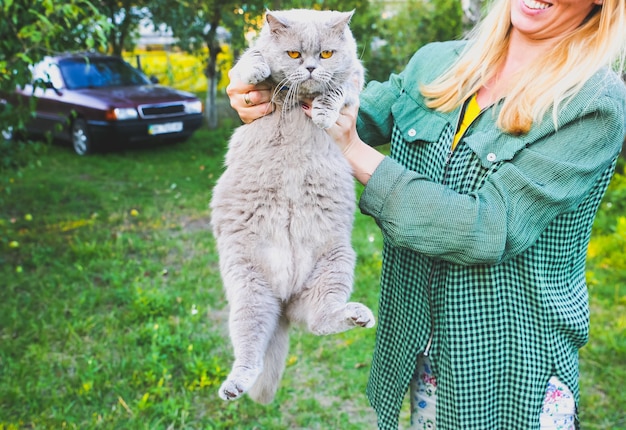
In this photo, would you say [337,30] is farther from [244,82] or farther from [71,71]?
[71,71]

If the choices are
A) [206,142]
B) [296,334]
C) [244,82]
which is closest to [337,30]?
[244,82]

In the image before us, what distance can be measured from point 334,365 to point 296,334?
0.33 meters

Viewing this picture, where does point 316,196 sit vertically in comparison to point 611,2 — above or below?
below

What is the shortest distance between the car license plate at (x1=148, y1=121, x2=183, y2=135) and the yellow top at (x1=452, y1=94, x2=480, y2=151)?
6.76 m

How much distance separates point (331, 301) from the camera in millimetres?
1621

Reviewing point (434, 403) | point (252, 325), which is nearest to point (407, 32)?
point (434, 403)

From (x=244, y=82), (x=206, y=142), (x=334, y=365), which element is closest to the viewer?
(x=244, y=82)

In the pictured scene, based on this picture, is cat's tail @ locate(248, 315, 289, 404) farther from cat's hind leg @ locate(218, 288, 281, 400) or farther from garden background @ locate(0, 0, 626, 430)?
garden background @ locate(0, 0, 626, 430)

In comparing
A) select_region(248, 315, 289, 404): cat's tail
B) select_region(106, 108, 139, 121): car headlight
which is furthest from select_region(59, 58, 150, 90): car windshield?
select_region(248, 315, 289, 404): cat's tail

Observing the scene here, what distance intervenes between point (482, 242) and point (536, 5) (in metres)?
0.67

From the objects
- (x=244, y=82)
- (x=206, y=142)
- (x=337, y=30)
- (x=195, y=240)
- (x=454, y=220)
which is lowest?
(x=206, y=142)

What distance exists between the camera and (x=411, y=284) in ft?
5.77

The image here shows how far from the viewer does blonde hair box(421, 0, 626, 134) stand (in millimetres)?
1465

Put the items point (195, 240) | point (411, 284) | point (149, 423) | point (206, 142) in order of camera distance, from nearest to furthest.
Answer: point (411, 284)
point (149, 423)
point (195, 240)
point (206, 142)
